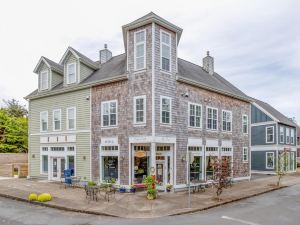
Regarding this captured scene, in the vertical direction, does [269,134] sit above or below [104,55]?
below

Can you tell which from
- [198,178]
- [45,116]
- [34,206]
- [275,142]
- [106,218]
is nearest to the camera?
[106,218]

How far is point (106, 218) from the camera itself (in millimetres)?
13383

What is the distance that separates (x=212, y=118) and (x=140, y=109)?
725cm

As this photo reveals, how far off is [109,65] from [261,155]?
2279cm

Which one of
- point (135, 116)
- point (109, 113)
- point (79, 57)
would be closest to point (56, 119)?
point (79, 57)

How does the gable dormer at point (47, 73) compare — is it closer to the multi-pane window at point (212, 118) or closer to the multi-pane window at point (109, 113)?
the multi-pane window at point (109, 113)

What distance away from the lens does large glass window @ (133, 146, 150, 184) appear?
19.8 m

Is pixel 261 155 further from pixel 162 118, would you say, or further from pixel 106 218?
pixel 106 218

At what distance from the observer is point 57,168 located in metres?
25.2

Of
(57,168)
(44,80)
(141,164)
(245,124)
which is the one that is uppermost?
(44,80)

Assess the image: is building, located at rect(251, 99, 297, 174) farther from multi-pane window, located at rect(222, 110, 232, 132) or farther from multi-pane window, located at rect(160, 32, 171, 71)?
multi-pane window, located at rect(160, 32, 171, 71)

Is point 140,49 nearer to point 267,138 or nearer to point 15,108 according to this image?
point 267,138

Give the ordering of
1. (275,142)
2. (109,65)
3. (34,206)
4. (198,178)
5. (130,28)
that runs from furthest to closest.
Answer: (275,142), (109,65), (198,178), (130,28), (34,206)

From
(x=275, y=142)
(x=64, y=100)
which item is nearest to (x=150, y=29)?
(x=64, y=100)
